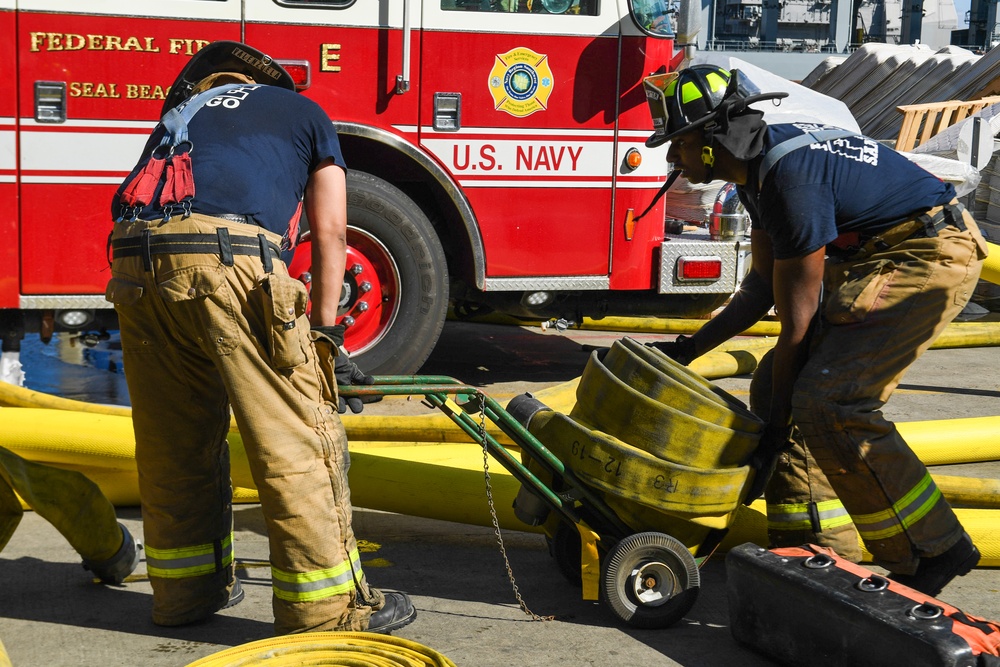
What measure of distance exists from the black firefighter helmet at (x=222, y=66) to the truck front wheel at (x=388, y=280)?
2144 mm

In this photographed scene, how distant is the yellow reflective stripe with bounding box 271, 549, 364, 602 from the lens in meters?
2.96

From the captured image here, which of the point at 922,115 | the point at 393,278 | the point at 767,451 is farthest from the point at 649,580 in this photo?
the point at 922,115

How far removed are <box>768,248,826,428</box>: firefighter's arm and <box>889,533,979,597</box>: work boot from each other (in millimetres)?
576

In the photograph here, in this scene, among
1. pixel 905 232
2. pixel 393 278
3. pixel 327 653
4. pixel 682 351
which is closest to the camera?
pixel 327 653

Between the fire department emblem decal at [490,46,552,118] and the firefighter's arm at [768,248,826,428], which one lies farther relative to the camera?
the fire department emblem decal at [490,46,552,118]

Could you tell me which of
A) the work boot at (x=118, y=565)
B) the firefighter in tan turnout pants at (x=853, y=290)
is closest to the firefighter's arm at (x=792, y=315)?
the firefighter in tan turnout pants at (x=853, y=290)

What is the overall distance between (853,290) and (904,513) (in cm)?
66

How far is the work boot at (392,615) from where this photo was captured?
315 cm

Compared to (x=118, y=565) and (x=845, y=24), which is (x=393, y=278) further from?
(x=845, y=24)

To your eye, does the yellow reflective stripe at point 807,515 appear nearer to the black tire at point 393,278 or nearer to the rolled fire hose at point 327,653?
the rolled fire hose at point 327,653

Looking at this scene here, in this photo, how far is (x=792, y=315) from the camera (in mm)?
3129

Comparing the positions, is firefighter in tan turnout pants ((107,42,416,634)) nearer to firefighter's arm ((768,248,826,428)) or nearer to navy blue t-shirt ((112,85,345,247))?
navy blue t-shirt ((112,85,345,247))

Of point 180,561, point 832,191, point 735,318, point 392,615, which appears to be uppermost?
point 832,191

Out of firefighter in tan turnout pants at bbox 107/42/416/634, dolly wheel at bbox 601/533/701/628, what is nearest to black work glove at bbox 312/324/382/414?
firefighter in tan turnout pants at bbox 107/42/416/634
